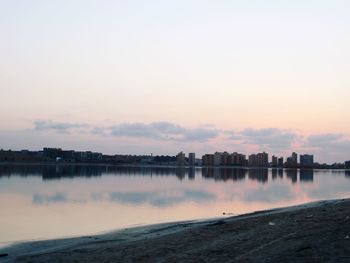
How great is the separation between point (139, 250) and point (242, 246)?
3.60m

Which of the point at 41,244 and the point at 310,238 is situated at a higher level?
the point at 310,238

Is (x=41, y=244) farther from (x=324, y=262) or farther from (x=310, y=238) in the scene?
(x=324, y=262)

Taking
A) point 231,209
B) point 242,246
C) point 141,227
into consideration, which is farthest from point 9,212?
point 242,246

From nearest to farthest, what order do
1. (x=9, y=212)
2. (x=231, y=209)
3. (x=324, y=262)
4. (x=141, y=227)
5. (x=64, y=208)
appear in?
1. (x=324, y=262)
2. (x=141, y=227)
3. (x=9, y=212)
4. (x=64, y=208)
5. (x=231, y=209)

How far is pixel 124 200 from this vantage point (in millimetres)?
43469

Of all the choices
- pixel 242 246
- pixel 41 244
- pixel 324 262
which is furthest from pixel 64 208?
pixel 324 262

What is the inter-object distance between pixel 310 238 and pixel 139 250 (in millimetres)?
5632

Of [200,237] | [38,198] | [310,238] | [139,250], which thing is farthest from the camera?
[38,198]

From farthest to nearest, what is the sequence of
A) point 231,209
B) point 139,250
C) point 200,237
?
1. point 231,209
2. point 200,237
3. point 139,250

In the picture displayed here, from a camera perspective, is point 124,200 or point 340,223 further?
point 124,200

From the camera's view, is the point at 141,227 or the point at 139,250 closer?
the point at 139,250

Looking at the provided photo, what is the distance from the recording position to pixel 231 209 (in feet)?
128

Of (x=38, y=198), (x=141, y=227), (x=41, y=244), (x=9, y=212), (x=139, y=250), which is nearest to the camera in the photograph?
(x=139, y=250)

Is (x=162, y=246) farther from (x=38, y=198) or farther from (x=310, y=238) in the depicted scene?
(x=38, y=198)
